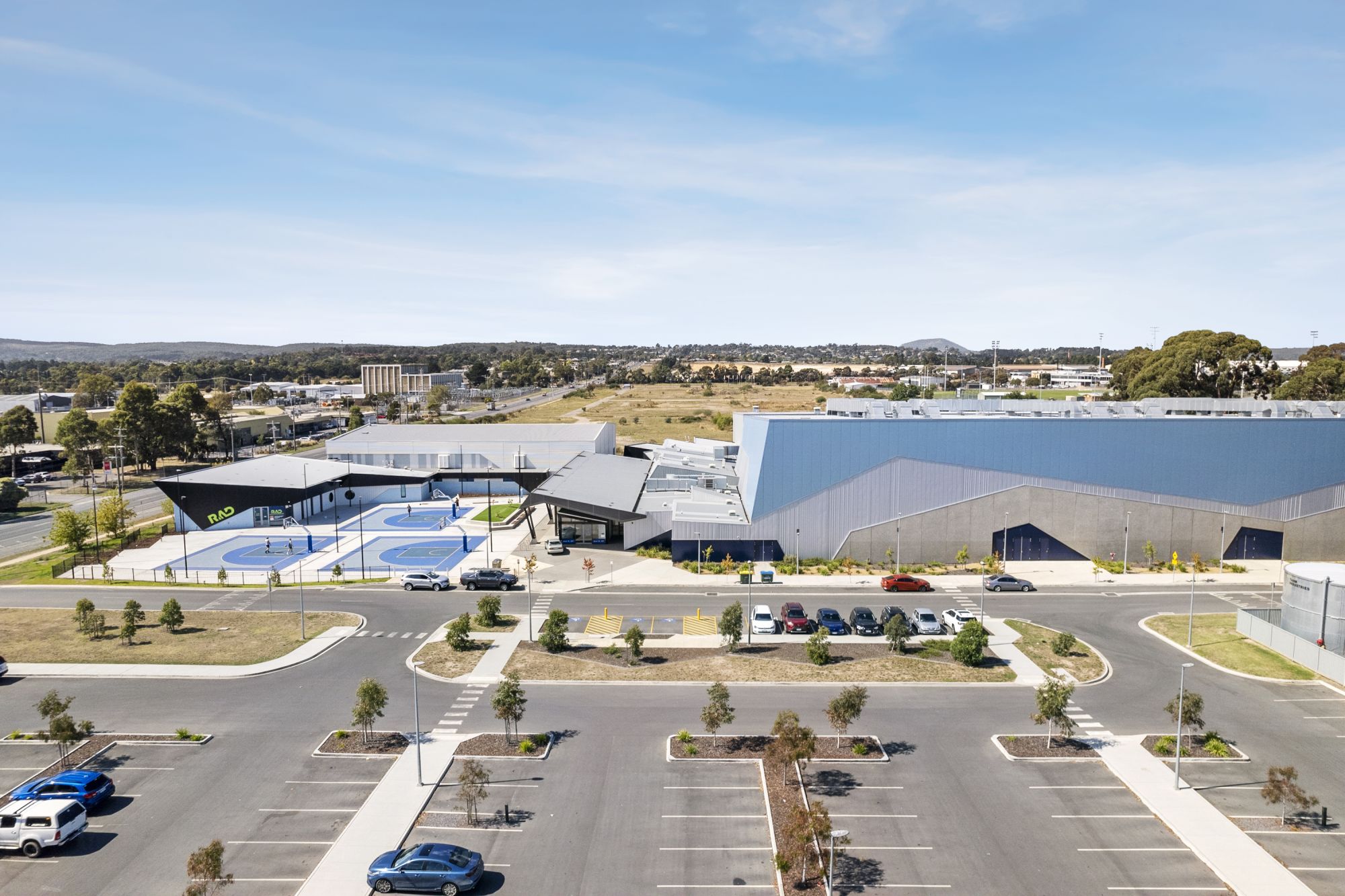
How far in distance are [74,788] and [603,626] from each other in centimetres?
2827

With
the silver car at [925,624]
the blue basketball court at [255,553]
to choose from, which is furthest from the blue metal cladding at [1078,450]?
the blue basketball court at [255,553]

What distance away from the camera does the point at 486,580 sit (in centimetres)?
6038

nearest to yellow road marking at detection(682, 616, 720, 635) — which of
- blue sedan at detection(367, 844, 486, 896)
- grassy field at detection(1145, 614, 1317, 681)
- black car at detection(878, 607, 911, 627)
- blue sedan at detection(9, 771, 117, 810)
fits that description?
black car at detection(878, 607, 911, 627)

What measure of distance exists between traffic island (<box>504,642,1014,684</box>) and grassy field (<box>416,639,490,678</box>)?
2.26 m

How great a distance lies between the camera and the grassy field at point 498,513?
283 ft

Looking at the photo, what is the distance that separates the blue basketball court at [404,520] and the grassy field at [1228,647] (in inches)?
2518

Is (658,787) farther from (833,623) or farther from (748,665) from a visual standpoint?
(833,623)

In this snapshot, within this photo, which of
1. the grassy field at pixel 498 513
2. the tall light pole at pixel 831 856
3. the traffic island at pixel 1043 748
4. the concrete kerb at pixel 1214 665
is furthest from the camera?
the grassy field at pixel 498 513

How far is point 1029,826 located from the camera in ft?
95.2

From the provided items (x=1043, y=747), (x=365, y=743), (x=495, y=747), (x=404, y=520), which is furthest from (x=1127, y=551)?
(x=404, y=520)

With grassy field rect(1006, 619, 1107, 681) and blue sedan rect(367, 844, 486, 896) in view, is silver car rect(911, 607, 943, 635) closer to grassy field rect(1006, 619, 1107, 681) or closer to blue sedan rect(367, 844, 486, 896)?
grassy field rect(1006, 619, 1107, 681)

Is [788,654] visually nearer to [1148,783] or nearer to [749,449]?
[1148,783]

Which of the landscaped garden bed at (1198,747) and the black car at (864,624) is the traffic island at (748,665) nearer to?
the black car at (864,624)

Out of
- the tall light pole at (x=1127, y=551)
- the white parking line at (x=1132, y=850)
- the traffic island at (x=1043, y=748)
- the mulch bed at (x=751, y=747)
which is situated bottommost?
the mulch bed at (x=751, y=747)
